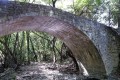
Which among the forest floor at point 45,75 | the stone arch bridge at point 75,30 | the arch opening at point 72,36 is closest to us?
the stone arch bridge at point 75,30

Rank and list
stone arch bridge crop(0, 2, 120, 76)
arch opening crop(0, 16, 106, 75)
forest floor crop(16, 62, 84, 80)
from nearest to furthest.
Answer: stone arch bridge crop(0, 2, 120, 76) → arch opening crop(0, 16, 106, 75) → forest floor crop(16, 62, 84, 80)

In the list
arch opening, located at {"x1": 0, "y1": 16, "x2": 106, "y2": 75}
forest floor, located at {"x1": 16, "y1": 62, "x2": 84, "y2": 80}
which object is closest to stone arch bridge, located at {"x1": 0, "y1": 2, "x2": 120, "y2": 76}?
arch opening, located at {"x1": 0, "y1": 16, "x2": 106, "y2": 75}

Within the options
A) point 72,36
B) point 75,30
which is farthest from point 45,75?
A: point 75,30

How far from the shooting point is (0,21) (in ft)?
20.8

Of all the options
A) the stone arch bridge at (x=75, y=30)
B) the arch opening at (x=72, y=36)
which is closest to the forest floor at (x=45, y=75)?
the arch opening at (x=72, y=36)

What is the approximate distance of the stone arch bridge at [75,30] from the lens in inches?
271

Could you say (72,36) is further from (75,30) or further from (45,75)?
(45,75)

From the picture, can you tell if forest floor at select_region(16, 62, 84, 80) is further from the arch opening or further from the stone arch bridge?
the stone arch bridge

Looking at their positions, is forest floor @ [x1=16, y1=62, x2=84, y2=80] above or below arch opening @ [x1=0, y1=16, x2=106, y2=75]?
below

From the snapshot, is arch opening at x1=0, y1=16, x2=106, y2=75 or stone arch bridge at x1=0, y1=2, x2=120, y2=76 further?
arch opening at x1=0, y1=16, x2=106, y2=75

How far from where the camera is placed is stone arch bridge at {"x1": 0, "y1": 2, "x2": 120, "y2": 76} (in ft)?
22.6

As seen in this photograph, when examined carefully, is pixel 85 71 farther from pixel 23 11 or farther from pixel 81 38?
pixel 23 11

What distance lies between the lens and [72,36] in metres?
10.2

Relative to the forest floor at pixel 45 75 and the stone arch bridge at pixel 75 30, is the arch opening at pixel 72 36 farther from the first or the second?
the forest floor at pixel 45 75
